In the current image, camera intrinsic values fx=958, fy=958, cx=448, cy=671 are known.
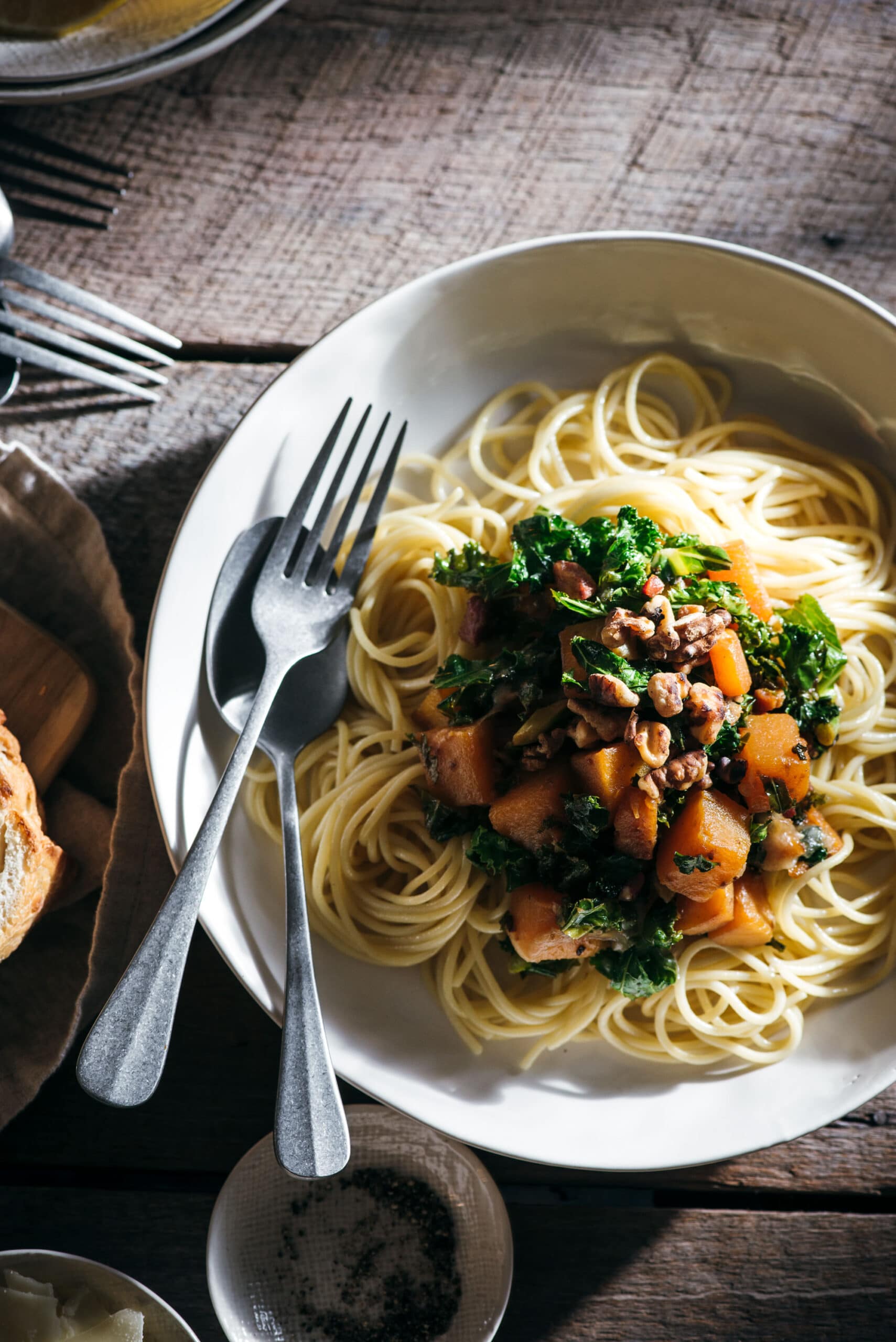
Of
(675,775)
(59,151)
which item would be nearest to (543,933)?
(675,775)

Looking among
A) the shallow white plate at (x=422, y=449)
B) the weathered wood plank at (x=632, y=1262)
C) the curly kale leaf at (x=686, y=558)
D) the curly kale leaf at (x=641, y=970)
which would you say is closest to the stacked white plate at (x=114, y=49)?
the shallow white plate at (x=422, y=449)

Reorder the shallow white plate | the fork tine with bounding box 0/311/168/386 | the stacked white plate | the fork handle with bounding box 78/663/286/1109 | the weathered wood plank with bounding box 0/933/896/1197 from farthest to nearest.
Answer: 1. the fork tine with bounding box 0/311/168/386
2. the weathered wood plank with bounding box 0/933/896/1197
3. the shallow white plate
4. the fork handle with bounding box 78/663/286/1109
5. the stacked white plate

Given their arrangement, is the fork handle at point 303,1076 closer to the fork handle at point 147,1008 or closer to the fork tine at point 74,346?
the fork handle at point 147,1008

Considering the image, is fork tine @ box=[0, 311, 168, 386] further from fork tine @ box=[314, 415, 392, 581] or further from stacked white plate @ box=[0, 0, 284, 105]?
stacked white plate @ box=[0, 0, 284, 105]

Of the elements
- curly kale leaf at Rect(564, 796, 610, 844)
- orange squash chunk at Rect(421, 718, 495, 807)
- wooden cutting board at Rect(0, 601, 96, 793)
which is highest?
curly kale leaf at Rect(564, 796, 610, 844)

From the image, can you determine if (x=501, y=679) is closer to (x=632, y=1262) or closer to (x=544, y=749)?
(x=544, y=749)

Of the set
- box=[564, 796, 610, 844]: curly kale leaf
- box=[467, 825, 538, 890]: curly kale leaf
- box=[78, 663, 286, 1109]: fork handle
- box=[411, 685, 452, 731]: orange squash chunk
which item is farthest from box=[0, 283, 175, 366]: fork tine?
box=[564, 796, 610, 844]: curly kale leaf

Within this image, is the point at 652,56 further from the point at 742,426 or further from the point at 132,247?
the point at 132,247
